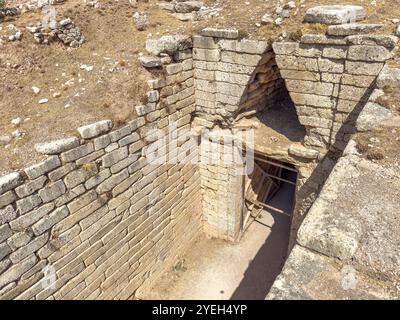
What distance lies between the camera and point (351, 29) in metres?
4.61

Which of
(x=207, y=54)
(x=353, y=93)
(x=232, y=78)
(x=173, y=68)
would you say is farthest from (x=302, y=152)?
(x=173, y=68)

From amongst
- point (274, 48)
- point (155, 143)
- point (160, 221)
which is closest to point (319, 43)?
point (274, 48)

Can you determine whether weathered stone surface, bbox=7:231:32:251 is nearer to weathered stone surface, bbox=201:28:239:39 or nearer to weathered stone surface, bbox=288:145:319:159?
weathered stone surface, bbox=201:28:239:39

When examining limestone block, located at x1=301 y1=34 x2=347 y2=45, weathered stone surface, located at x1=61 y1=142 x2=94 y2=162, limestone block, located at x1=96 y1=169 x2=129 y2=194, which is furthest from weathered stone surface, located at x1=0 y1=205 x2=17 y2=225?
limestone block, located at x1=301 y1=34 x2=347 y2=45

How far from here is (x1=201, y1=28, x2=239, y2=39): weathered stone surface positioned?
5.59m

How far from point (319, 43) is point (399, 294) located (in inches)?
Result: 153

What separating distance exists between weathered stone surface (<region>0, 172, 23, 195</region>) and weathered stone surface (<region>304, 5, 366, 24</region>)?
4933mm

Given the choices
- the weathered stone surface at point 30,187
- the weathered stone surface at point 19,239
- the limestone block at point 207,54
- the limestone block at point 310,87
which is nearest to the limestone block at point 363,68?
the limestone block at point 310,87

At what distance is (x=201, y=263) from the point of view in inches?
309

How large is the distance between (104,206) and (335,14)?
4.76 meters

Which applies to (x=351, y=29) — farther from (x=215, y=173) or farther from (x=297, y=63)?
(x=215, y=173)

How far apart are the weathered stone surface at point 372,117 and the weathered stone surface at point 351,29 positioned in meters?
1.35

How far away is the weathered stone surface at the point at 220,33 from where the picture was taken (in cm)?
559

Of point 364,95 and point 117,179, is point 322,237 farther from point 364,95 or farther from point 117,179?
point 117,179
